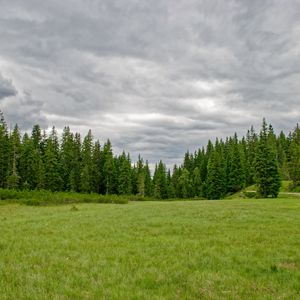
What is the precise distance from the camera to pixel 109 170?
323ft

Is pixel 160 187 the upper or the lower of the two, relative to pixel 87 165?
lower

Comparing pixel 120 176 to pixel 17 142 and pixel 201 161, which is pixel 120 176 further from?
pixel 201 161

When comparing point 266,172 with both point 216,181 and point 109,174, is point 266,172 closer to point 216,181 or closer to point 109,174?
point 216,181

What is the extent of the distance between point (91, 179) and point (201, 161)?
2089 inches

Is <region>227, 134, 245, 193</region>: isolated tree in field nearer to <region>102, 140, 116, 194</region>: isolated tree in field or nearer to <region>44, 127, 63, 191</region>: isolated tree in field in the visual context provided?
<region>102, 140, 116, 194</region>: isolated tree in field

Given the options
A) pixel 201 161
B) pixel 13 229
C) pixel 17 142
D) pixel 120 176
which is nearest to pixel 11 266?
pixel 13 229

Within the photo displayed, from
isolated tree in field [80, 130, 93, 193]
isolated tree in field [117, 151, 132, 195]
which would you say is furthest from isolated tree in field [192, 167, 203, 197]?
isolated tree in field [80, 130, 93, 193]

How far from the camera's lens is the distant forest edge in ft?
254

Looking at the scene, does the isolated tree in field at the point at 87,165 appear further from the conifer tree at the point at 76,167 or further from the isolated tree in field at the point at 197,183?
the isolated tree in field at the point at 197,183

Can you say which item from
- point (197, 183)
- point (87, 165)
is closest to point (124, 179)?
point (87, 165)

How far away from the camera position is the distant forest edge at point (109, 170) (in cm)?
7731

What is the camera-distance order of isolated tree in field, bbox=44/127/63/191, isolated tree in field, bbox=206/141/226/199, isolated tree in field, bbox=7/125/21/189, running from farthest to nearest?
isolated tree in field, bbox=206/141/226/199
isolated tree in field, bbox=44/127/63/191
isolated tree in field, bbox=7/125/21/189

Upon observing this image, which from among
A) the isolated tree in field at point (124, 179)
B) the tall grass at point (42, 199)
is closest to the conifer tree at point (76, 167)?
the isolated tree in field at point (124, 179)

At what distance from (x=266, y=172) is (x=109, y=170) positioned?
44.5 m
